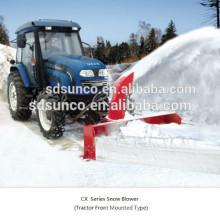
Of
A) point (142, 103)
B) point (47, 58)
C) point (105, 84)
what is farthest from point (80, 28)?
point (142, 103)

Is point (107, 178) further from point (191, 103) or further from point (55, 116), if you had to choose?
point (191, 103)

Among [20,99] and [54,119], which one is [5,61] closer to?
[20,99]

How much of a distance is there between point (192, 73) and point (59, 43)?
12.8 feet

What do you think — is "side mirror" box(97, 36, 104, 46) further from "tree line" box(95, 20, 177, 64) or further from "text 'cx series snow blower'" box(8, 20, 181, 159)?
"tree line" box(95, 20, 177, 64)

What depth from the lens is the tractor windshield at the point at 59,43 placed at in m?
5.04

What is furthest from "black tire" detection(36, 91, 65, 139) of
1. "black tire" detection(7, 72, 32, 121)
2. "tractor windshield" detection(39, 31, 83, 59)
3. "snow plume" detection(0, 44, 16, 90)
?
"snow plume" detection(0, 44, 16, 90)

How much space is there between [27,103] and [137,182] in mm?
3621

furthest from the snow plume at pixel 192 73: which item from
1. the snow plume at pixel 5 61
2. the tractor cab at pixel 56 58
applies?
the snow plume at pixel 5 61

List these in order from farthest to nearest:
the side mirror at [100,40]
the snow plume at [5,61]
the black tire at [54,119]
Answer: the snow plume at [5,61], the side mirror at [100,40], the black tire at [54,119]

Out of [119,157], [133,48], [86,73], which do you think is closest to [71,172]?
[119,157]

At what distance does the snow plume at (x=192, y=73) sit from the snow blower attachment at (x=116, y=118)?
156cm

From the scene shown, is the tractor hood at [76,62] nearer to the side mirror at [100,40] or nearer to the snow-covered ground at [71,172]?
the side mirror at [100,40]

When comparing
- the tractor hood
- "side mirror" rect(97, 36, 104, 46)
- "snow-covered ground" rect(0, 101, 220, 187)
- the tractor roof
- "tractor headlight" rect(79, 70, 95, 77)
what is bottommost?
"snow-covered ground" rect(0, 101, 220, 187)

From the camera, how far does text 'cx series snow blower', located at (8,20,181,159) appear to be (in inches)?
177
